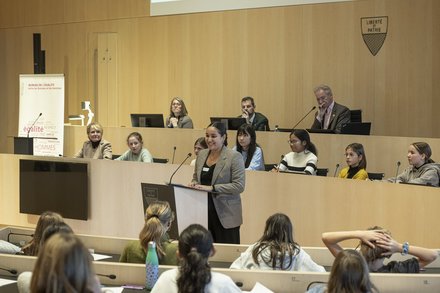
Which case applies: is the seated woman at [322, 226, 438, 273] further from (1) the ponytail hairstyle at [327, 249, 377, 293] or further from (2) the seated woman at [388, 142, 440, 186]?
(2) the seated woman at [388, 142, 440, 186]

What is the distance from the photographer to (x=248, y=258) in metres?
4.44

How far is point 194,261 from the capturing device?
3404mm

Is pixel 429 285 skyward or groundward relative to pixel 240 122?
groundward

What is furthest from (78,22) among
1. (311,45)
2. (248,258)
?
(248,258)

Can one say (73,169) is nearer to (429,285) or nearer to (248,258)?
(248,258)

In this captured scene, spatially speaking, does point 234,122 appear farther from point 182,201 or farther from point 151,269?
point 151,269

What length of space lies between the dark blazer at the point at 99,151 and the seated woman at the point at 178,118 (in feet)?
4.69

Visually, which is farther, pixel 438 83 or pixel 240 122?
pixel 438 83

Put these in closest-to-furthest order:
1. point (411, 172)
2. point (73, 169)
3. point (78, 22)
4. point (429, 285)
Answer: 1. point (429, 285)
2. point (411, 172)
3. point (73, 169)
4. point (78, 22)

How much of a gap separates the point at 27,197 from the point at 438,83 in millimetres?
5497

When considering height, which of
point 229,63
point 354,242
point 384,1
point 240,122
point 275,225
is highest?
point 384,1

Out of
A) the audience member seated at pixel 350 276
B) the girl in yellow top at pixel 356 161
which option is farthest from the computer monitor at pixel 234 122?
the audience member seated at pixel 350 276

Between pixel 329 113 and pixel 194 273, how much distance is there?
572cm

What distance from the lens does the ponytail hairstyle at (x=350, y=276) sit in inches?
118
